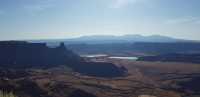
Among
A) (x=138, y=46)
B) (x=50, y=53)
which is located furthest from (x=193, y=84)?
(x=138, y=46)

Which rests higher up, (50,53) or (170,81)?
(50,53)

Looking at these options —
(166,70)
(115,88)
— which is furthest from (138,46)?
(115,88)

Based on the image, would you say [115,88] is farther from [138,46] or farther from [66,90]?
[138,46]

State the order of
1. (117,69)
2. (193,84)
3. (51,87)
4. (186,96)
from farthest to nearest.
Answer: (117,69)
(193,84)
(186,96)
(51,87)

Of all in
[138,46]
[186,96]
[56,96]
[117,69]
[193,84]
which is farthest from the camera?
[138,46]

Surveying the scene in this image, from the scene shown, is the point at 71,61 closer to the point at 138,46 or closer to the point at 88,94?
the point at 88,94

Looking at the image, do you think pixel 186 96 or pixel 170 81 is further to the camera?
pixel 170 81
